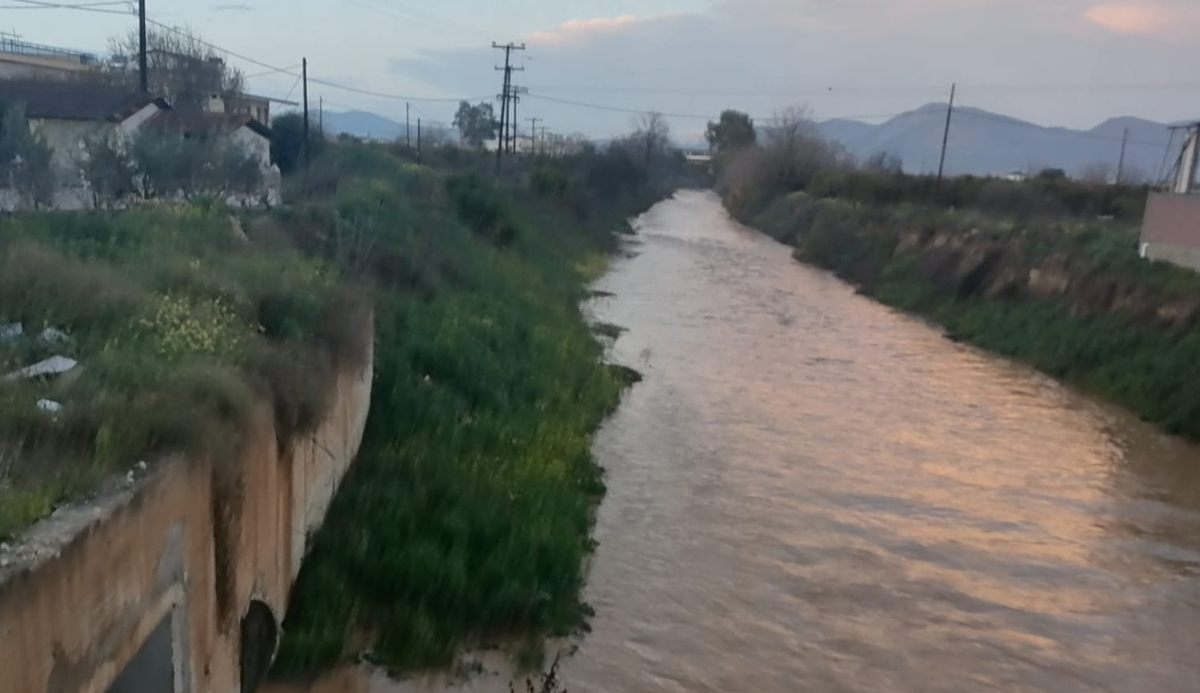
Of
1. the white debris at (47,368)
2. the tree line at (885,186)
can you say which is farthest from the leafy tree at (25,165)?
the tree line at (885,186)

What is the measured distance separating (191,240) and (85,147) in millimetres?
6403

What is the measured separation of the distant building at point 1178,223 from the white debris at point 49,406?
2080 cm

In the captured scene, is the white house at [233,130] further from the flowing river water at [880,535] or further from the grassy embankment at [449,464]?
the flowing river water at [880,535]

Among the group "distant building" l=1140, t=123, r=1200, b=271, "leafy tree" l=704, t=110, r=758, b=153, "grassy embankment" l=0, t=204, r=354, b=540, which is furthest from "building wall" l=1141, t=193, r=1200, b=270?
"leafy tree" l=704, t=110, r=758, b=153

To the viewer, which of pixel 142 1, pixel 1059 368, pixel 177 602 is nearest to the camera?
pixel 177 602

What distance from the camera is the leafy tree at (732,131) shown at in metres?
102

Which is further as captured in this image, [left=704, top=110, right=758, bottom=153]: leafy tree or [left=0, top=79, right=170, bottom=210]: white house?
[left=704, top=110, right=758, bottom=153]: leafy tree

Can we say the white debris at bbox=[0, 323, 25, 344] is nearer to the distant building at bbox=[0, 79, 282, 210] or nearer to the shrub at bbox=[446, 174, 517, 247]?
the distant building at bbox=[0, 79, 282, 210]

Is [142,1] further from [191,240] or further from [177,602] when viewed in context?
[177,602]

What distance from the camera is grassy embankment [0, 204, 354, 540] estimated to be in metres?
5.12

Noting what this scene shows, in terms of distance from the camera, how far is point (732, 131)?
103 m

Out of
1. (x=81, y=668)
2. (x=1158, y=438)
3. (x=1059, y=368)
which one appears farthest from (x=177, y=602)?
(x=1059, y=368)

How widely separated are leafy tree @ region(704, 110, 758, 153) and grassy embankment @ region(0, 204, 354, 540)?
9322 cm

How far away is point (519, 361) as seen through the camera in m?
15.6
